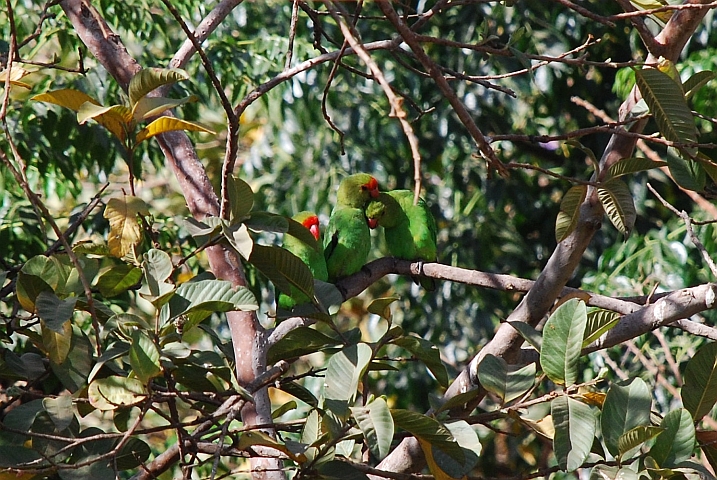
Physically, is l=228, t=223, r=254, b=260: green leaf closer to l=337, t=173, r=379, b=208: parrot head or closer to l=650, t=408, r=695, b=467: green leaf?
l=650, t=408, r=695, b=467: green leaf

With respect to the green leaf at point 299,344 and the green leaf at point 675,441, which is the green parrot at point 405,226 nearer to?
the green leaf at point 299,344

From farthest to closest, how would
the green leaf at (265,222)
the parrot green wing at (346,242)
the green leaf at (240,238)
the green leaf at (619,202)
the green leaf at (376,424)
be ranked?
the parrot green wing at (346,242)
the green leaf at (619,202)
the green leaf at (265,222)
the green leaf at (240,238)
the green leaf at (376,424)

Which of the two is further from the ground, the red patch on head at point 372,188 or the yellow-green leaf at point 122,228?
the yellow-green leaf at point 122,228

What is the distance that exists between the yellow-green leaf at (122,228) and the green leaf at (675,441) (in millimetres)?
859

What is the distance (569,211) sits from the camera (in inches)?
59.9

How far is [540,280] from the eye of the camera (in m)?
1.60

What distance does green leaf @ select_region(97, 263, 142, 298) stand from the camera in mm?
1370

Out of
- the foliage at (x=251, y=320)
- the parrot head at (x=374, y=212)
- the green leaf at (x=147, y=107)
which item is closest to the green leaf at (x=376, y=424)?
the foliage at (x=251, y=320)

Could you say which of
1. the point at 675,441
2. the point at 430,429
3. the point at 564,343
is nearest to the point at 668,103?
the point at 564,343

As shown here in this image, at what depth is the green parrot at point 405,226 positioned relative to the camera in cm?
332

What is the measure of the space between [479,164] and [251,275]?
222cm

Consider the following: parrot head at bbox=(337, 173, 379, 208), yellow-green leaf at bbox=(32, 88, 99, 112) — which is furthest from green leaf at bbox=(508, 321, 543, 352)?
parrot head at bbox=(337, 173, 379, 208)

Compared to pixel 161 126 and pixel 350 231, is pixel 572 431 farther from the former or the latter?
pixel 350 231

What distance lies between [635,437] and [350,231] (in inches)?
86.0
